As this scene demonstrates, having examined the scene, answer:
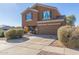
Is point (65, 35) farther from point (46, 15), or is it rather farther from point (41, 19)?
point (41, 19)

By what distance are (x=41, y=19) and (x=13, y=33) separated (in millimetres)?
1323

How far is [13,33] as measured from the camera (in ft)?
18.4

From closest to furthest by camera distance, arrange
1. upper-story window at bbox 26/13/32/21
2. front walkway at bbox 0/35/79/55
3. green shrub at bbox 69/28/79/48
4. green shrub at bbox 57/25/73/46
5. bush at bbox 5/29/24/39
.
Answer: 1. front walkway at bbox 0/35/79/55
2. green shrub at bbox 69/28/79/48
3. green shrub at bbox 57/25/73/46
4. bush at bbox 5/29/24/39
5. upper-story window at bbox 26/13/32/21

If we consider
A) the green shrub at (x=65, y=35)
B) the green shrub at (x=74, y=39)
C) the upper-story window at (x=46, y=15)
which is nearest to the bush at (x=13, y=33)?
the upper-story window at (x=46, y=15)

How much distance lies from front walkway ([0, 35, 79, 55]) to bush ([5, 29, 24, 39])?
21 cm

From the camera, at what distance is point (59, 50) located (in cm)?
445

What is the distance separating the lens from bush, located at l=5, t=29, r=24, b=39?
4980 mm

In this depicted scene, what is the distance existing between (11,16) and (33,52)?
146 cm

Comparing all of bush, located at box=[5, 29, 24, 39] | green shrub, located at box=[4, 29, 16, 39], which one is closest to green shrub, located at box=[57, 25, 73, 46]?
bush, located at box=[5, 29, 24, 39]

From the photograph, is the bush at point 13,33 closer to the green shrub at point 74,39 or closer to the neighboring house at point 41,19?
the neighboring house at point 41,19

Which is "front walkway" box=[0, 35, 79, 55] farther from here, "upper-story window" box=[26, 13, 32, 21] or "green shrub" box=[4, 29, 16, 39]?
"upper-story window" box=[26, 13, 32, 21]

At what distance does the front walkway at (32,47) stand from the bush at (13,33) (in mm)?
214

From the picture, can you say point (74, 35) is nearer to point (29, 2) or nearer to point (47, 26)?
point (47, 26)

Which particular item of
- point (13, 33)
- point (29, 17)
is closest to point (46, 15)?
point (29, 17)
